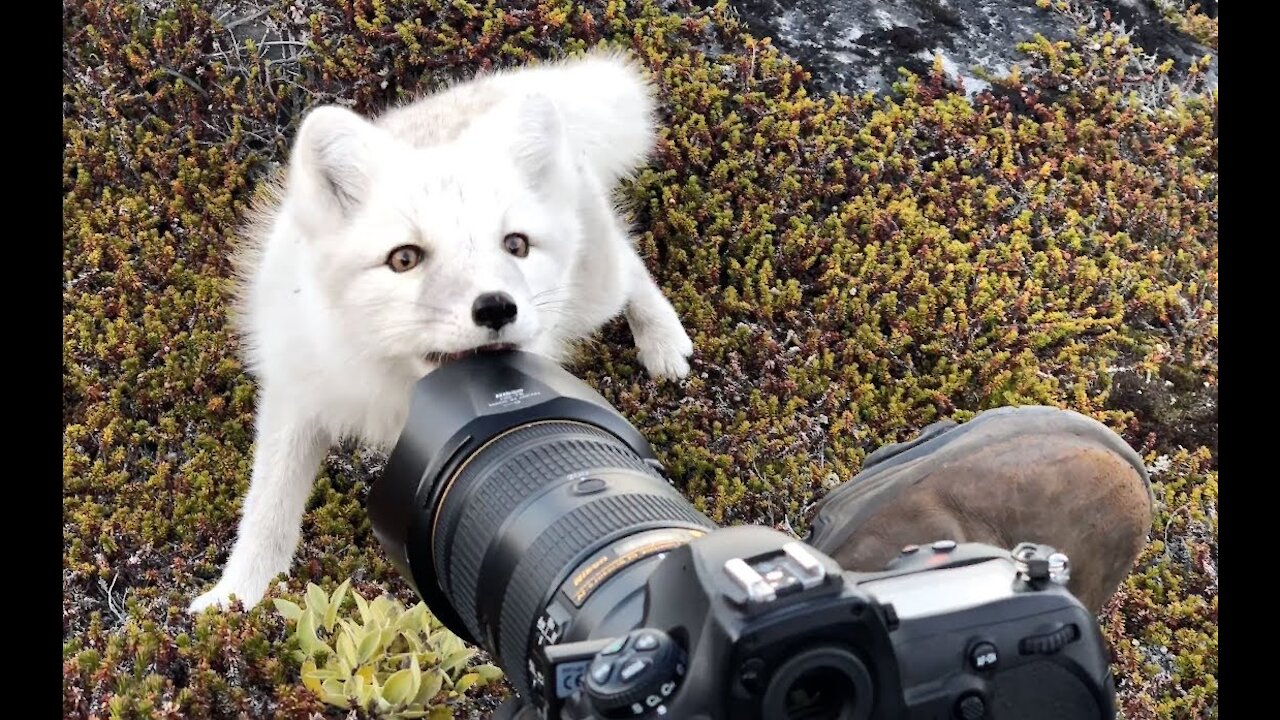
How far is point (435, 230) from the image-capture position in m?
2.34

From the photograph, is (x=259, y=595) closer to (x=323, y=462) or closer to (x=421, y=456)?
(x=323, y=462)

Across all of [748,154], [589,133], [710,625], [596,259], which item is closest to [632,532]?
[710,625]

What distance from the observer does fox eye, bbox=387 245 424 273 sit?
2.39 metres

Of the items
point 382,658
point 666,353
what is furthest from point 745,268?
point 382,658

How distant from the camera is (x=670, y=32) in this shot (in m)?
4.30

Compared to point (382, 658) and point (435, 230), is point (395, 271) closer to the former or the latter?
point (435, 230)

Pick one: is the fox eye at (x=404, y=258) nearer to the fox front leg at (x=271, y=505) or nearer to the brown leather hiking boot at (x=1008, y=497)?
the fox front leg at (x=271, y=505)

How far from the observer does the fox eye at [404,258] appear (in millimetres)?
2389

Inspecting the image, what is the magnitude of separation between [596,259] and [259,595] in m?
1.28

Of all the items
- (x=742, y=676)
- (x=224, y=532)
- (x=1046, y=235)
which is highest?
(x=742, y=676)

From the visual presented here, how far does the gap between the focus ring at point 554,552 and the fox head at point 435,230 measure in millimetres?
552

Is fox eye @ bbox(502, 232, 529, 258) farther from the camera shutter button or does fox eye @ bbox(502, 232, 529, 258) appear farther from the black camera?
the camera shutter button

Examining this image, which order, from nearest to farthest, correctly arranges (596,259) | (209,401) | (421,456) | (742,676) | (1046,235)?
(742,676)
(421,456)
(596,259)
(209,401)
(1046,235)

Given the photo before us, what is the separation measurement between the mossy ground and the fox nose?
3.28 feet
